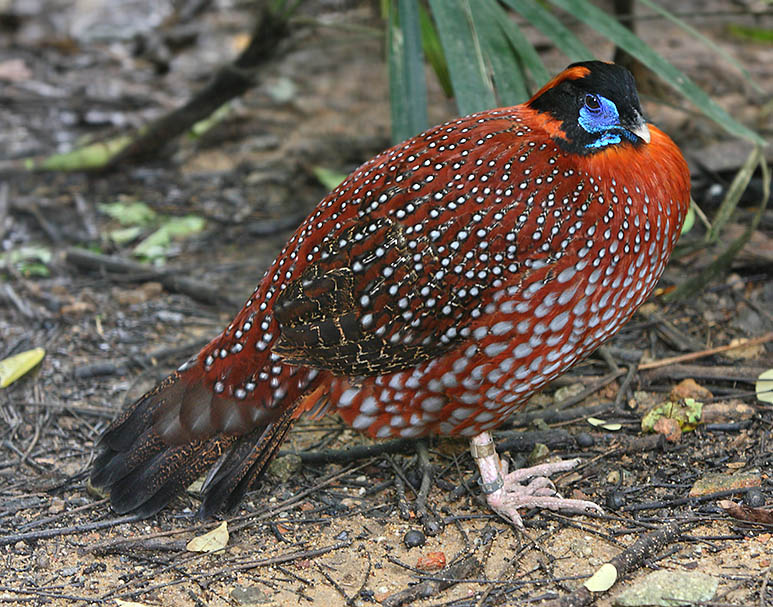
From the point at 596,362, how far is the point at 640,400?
0.32 meters

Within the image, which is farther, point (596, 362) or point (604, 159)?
point (596, 362)

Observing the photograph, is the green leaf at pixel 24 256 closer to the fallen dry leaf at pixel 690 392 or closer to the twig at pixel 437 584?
the twig at pixel 437 584

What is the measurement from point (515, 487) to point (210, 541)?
3.61 feet

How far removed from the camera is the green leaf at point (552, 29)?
3.89 m

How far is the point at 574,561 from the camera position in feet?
9.56

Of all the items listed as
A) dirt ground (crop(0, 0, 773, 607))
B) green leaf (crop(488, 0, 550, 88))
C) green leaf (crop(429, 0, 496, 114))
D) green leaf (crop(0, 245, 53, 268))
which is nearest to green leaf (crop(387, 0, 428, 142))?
green leaf (crop(429, 0, 496, 114))

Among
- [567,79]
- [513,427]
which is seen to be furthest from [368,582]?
[567,79]

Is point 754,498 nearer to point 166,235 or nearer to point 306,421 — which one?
point 306,421

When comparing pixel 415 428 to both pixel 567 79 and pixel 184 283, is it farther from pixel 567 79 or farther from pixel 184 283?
pixel 184 283

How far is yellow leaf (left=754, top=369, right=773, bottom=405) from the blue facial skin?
1.32 metres

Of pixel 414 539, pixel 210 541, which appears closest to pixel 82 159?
pixel 210 541

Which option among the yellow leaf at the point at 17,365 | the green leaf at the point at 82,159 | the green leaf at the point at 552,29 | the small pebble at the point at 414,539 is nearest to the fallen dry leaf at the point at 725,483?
the small pebble at the point at 414,539

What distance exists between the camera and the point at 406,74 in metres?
4.07

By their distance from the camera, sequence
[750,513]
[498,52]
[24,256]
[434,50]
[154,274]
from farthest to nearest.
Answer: [24,256] → [154,274] → [434,50] → [498,52] → [750,513]
